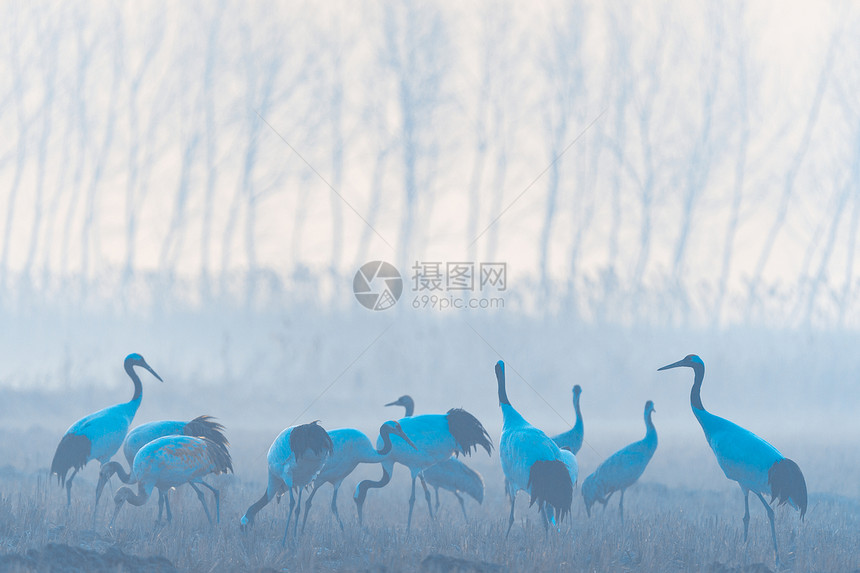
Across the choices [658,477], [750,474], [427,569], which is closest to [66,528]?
[427,569]

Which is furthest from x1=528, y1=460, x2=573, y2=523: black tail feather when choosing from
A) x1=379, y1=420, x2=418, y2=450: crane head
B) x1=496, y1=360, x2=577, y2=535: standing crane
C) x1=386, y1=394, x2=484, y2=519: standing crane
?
x1=386, y1=394, x2=484, y2=519: standing crane

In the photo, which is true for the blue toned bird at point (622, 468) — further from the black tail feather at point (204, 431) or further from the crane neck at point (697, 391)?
the black tail feather at point (204, 431)

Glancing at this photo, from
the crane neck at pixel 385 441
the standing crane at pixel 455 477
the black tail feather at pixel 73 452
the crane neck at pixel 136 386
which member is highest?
the crane neck at pixel 136 386

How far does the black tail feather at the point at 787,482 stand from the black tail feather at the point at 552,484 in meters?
2.10

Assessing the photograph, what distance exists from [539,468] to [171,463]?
391cm

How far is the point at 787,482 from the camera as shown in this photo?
9.70m

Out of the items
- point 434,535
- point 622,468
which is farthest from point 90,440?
point 622,468

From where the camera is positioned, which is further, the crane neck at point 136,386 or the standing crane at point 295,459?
the crane neck at point 136,386

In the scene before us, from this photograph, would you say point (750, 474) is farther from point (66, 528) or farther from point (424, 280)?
point (424, 280)

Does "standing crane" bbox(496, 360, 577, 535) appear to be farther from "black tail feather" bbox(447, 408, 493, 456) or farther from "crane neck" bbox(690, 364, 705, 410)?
"crane neck" bbox(690, 364, 705, 410)

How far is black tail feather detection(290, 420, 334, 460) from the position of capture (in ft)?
32.6

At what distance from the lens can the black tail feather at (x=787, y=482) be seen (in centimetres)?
970

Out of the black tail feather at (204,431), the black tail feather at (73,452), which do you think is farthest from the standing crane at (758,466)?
the black tail feather at (73,452)

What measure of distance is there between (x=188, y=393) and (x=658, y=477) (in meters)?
13.1
